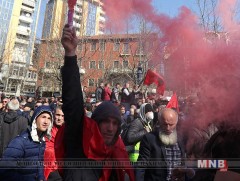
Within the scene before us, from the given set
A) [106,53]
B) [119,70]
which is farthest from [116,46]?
[119,70]

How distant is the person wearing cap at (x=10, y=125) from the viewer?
597 cm

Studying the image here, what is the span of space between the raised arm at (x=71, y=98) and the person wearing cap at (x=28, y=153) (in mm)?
1708

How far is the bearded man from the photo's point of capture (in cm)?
323

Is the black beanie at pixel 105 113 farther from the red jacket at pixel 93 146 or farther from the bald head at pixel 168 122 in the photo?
the bald head at pixel 168 122

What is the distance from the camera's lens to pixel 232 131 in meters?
2.11

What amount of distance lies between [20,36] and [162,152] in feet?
219

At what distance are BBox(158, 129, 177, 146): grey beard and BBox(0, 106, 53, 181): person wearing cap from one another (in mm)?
1692

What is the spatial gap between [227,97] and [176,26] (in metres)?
4.42

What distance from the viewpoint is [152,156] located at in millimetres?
3312

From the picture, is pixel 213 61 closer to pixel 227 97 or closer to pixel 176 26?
pixel 227 97

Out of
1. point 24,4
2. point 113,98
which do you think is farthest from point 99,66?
point 24,4

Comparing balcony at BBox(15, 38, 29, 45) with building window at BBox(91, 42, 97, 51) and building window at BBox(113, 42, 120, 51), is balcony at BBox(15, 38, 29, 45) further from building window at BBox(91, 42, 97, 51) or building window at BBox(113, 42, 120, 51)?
building window at BBox(113, 42, 120, 51)

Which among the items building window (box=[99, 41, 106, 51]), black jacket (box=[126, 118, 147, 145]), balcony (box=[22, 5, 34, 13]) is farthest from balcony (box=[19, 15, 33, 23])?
black jacket (box=[126, 118, 147, 145])

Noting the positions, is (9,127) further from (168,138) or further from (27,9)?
(27,9)
